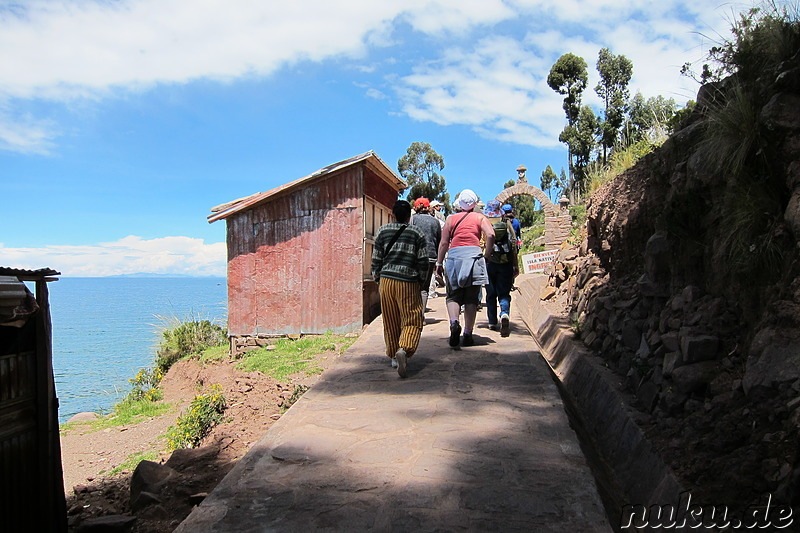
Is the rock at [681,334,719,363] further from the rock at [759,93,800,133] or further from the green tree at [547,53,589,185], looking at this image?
the green tree at [547,53,589,185]

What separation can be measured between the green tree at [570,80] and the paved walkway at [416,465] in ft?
115

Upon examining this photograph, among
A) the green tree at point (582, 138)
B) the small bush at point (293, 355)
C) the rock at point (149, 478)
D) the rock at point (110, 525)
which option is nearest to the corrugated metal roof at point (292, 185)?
the small bush at point (293, 355)

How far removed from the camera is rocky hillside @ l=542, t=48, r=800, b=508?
10.6 ft

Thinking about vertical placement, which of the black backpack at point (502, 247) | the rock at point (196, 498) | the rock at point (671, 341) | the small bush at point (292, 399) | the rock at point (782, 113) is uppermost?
the rock at point (782, 113)

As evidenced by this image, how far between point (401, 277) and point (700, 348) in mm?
2670

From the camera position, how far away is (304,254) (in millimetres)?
12508

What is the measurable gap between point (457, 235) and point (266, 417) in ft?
10.7

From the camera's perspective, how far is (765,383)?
3.33 metres

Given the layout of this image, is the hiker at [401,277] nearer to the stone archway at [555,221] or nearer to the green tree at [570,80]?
the stone archway at [555,221]

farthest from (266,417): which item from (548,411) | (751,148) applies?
(751,148)

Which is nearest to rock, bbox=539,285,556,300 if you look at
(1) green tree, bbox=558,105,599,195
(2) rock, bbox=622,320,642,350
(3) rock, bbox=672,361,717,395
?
(2) rock, bbox=622,320,642,350

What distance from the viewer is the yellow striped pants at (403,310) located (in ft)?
17.9

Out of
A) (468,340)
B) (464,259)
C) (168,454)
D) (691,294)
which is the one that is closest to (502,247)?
(464,259)

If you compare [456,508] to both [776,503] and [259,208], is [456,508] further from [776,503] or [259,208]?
[259,208]
